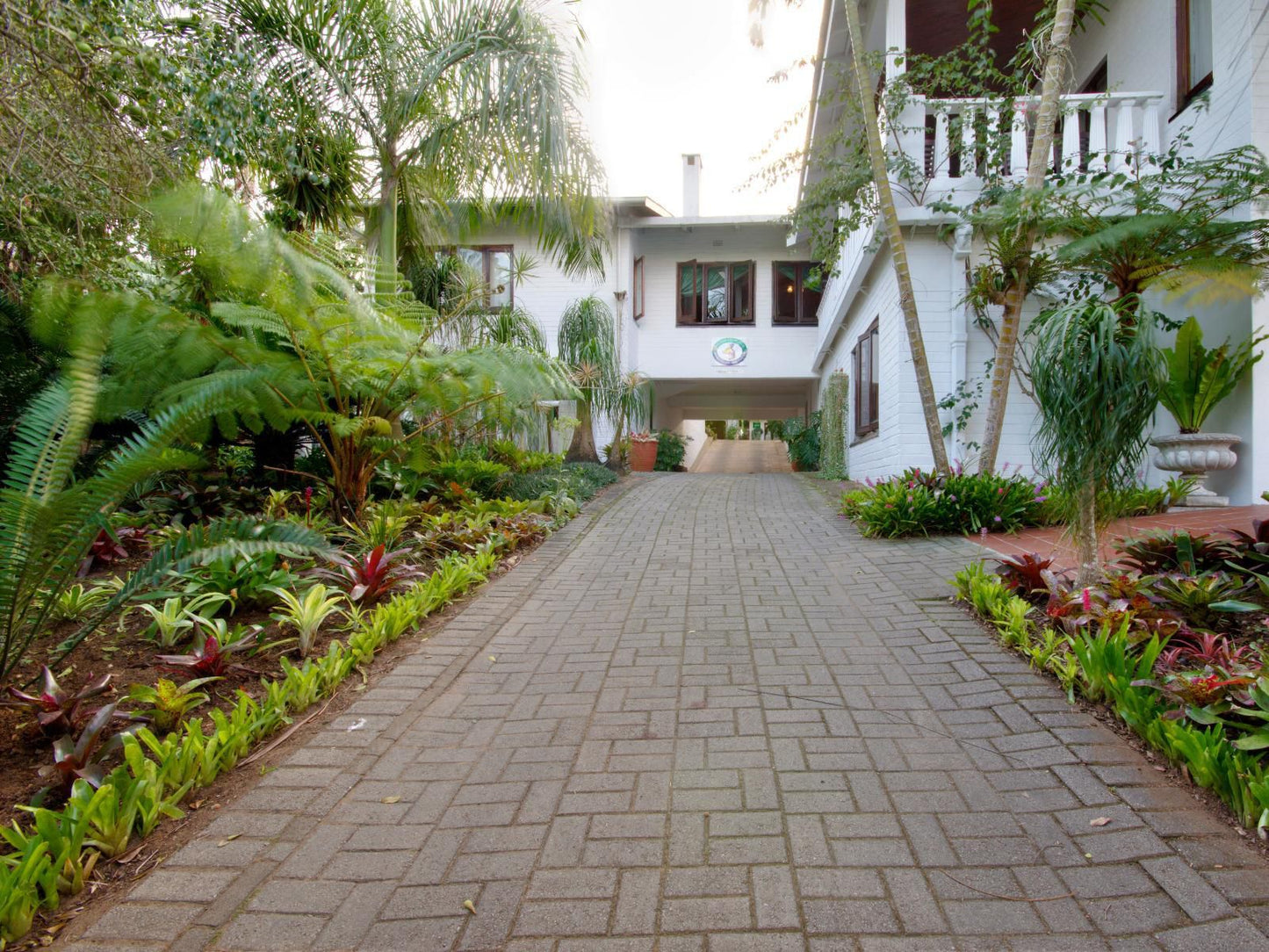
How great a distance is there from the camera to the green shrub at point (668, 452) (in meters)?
15.7

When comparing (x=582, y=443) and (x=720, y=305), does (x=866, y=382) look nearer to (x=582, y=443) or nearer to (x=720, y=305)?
(x=582, y=443)

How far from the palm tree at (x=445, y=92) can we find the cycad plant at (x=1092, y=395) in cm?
489

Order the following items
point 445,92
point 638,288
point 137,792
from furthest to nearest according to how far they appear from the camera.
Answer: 1. point 638,288
2. point 445,92
3. point 137,792

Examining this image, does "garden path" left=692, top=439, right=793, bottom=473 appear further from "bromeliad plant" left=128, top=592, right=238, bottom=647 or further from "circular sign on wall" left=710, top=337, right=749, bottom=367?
"bromeliad plant" left=128, top=592, right=238, bottom=647

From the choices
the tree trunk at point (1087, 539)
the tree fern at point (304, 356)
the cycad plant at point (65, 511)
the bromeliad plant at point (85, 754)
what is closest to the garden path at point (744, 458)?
the tree fern at point (304, 356)

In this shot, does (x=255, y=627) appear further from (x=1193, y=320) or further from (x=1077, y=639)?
(x=1193, y=320)

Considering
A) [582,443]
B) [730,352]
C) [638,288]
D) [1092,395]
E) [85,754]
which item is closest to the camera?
[85,754]

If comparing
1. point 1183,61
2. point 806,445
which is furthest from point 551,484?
point 806,445

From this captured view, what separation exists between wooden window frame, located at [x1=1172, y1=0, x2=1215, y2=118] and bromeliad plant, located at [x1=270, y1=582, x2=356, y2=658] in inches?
339

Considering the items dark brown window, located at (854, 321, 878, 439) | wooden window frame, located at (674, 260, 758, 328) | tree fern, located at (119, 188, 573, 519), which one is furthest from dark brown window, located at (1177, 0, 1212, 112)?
wooden window frame, located at (674, 260, 758, 328)

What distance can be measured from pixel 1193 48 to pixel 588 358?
8.56m

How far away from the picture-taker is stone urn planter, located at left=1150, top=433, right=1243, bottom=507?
6148mm

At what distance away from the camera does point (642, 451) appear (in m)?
13.9

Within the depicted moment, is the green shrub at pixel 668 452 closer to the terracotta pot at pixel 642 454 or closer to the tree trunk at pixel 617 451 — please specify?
the terracotta pot at pixel 642 454
